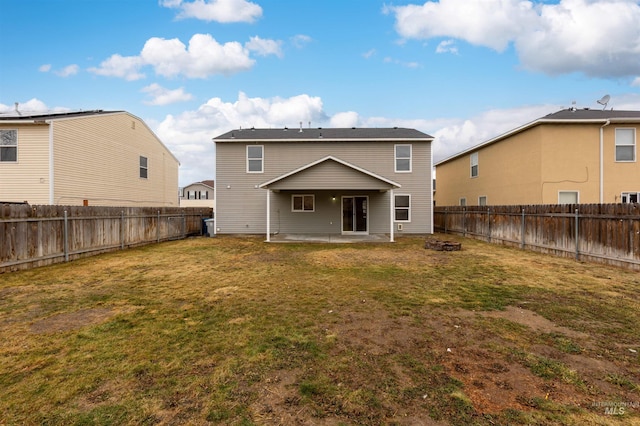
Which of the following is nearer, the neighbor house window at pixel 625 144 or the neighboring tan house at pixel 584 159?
the neighboring tan house at pixel 584 159

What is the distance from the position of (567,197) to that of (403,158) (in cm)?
813

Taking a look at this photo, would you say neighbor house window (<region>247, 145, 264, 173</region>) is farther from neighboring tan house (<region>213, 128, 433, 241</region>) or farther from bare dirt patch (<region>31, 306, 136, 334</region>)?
bare dirt patch (<region>31, 306, 136, 334</region>)

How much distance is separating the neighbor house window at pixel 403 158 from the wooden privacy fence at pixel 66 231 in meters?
13.3

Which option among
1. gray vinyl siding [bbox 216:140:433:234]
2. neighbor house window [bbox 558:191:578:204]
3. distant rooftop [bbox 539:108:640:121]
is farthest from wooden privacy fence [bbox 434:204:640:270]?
distant rooftop [bbox 539:108:640:121]

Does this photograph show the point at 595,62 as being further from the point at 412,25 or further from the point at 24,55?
the point at 24,55

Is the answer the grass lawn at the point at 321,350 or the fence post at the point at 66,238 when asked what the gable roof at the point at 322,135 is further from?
the grass lawn at the point at 321,350

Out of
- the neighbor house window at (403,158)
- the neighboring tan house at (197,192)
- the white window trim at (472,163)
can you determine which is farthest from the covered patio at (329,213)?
the neighboring tan house at (197,192)

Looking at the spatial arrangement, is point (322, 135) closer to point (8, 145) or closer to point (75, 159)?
point (75, 159)

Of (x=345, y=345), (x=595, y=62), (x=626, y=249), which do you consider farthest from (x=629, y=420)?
(x=595, y=62)

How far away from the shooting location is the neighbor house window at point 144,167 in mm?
19578

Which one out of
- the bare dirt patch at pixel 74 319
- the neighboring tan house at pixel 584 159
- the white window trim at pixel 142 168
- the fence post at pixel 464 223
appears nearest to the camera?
the bare dirt patch at pixel 74 319

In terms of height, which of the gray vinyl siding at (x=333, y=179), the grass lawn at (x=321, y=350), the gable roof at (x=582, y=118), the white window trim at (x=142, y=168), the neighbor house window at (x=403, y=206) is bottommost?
A: the grass lawn at (x=321, y=350)

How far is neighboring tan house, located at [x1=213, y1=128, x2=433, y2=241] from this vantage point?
17406 mm

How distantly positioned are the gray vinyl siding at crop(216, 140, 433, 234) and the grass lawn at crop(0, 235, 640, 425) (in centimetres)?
1022
